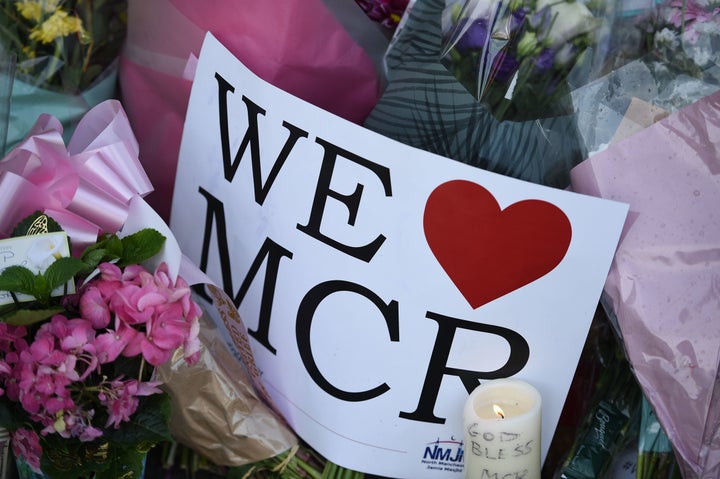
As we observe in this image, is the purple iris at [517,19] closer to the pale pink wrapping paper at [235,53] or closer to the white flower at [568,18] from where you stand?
the white flower at [568,18]

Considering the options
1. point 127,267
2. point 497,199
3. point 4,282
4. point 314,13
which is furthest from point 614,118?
point 4,282

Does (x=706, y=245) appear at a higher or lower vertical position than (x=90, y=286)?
higher

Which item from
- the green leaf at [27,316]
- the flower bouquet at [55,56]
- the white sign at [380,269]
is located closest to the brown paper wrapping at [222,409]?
the white sign at [380,269]

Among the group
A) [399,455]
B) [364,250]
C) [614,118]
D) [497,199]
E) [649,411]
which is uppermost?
[614,118]

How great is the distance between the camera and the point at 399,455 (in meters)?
1.07

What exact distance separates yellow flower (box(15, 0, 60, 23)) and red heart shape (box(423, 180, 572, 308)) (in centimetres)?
60

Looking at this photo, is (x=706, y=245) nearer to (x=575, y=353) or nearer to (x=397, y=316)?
(x=575, y=353)

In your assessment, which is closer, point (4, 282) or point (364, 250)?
point (4, 282)

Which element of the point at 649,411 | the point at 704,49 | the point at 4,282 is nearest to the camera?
the point at 4,282

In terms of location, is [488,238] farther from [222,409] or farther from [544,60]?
[222,409]

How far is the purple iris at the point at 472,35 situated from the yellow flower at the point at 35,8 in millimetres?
554

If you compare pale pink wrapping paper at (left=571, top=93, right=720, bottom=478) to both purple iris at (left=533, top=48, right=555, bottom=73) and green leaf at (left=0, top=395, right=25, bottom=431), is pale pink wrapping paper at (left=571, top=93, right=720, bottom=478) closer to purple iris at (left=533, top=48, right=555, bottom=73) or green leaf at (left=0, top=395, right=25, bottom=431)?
purple iris at (left=533, top=48, right=555, bottom=73)

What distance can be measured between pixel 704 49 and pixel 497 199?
0.28 m

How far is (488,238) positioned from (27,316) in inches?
18.6
